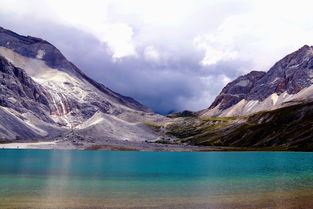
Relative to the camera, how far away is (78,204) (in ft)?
121

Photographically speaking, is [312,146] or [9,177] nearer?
[9,177]

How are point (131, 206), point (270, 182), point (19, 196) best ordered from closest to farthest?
point (131, 206), point (19, 196), point (270, 182)

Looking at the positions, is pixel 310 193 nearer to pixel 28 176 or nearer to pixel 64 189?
pixel 64 189

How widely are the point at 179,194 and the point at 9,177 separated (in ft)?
101

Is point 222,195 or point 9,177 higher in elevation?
point 9,177

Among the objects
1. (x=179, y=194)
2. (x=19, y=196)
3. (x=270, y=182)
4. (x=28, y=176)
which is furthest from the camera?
(x=28, y=176)

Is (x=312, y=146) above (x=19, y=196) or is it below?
above

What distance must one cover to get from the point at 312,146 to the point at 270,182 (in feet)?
526

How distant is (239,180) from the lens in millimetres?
56688

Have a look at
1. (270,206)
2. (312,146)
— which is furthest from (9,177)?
(312,146)

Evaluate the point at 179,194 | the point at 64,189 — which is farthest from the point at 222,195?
the point at 64,189

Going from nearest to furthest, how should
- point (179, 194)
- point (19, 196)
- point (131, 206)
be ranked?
point (131, 206)
point (19, 196)
point (179, 194)

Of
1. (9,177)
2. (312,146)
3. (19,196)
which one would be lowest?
(19,196)

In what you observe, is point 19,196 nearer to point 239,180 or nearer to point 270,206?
point 270,206
